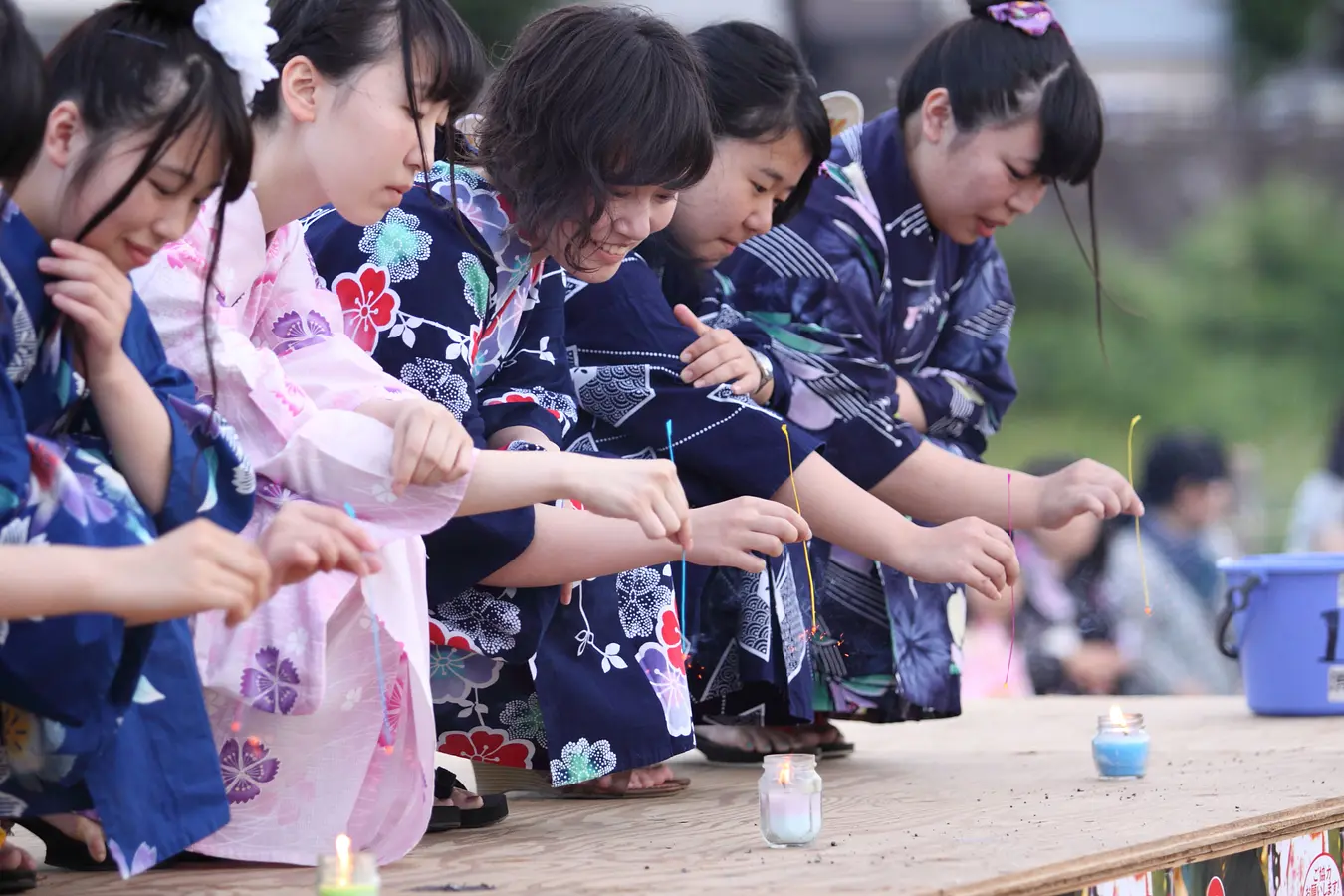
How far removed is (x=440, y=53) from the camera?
2.11m

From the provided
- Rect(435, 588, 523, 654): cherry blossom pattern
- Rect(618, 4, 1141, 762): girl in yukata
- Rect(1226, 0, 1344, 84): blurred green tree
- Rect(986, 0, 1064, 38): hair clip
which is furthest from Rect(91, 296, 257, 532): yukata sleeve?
Rect(1226, 0, 1344, 84): blurred green tree

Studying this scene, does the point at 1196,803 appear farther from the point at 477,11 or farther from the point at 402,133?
the point at 477,11

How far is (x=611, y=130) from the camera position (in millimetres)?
2264

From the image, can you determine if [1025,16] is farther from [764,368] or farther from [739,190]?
[764,368]

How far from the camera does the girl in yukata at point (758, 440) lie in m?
2.56

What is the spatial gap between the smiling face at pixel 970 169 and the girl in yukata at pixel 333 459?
116 cm

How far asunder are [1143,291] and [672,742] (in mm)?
12782

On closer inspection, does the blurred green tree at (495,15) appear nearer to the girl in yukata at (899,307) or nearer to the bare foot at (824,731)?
the girl in yukata at (899,307)

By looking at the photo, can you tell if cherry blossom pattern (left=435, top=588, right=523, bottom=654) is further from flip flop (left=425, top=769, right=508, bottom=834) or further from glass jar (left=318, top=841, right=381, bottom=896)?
glass jar (left=318, top=841, right=381, bottom=896)

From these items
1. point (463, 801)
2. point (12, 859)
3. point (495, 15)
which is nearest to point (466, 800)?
point (463, 801)

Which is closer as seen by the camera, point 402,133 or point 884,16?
point 402,133

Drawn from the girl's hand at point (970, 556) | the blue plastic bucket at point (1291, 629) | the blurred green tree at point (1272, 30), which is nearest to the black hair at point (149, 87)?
the girl's hand at point (970, 556)

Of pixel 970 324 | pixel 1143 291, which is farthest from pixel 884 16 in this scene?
pixel 970 324

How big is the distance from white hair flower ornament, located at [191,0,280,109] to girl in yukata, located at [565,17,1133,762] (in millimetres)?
903
